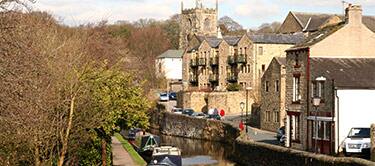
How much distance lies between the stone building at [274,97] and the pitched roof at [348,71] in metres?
17.1

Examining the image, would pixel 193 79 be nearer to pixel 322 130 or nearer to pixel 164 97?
pixel 164 97

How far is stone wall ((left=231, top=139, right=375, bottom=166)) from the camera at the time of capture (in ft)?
93.3

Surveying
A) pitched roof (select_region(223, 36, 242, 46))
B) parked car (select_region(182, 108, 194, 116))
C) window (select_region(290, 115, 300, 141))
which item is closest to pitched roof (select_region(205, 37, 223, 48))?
pitched roof (select_region(223, 36, 242, 46))

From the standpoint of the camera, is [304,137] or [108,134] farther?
[304,137]

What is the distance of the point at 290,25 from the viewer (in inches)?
3420

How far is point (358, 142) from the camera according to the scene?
109ft

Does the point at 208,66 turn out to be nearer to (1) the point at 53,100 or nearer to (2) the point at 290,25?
(2) the point at 290,25

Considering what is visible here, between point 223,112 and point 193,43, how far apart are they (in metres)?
26.5

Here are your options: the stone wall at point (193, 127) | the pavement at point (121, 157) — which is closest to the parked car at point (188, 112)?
the stone wall at point (193, 127)

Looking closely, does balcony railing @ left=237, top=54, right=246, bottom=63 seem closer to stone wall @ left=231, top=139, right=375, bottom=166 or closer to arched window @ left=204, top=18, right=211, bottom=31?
stone wall @ left=231, top=139, right=375, bottom=166

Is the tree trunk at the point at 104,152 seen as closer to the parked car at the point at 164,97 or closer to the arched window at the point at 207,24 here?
the parked car at the point at 164,97

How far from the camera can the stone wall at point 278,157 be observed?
28438 millimetres

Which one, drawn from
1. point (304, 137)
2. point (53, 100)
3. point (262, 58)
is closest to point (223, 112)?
point (262, 58)

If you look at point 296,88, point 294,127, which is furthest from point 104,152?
point 296,88
